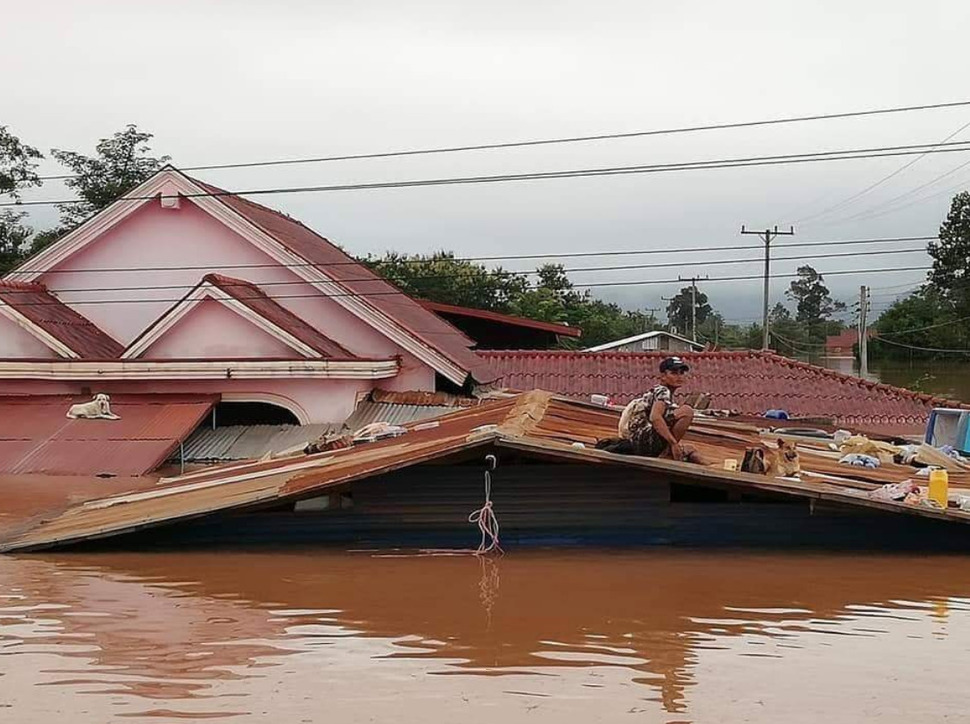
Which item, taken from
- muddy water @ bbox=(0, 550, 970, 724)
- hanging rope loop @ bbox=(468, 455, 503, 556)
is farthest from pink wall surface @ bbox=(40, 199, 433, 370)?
muddy water @ bbox=(0, 550, 970, 724)

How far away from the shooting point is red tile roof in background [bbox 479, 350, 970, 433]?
823 inches

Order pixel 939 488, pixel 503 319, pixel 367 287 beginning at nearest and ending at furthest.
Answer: pixel 939 488 < pixel 367 287 < pixel 503 319

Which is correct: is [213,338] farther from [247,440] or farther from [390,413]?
[390,413]

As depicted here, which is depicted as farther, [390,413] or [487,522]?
[390,413]

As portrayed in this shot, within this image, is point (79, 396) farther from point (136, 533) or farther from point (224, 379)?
point (136, 533)

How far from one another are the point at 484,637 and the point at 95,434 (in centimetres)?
1047

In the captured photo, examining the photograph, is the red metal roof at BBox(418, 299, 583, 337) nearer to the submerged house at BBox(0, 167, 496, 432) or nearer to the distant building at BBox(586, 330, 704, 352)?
the submerged house at BBox(0, 167, 496, 432)

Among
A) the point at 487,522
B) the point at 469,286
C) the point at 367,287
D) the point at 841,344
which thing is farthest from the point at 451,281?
the point at 841,344

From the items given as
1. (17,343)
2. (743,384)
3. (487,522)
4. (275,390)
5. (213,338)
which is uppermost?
(213,338)

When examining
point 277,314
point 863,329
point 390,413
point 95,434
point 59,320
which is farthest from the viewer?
point 863,329

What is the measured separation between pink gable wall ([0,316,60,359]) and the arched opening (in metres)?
3.01

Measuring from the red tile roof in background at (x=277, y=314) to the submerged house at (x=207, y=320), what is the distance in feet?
0.14

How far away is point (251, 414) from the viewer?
1825cm

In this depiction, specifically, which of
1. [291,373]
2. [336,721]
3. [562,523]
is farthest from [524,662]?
[291,373]
